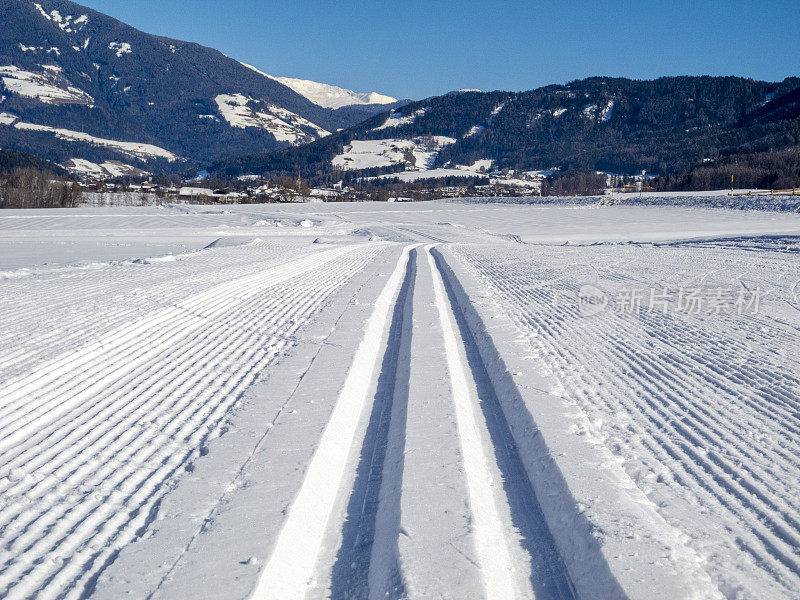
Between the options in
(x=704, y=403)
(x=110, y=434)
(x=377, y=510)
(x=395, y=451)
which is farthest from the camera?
(x=704, y=403)

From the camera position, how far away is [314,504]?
3.36 metres

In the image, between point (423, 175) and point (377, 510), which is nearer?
point (377, 510)

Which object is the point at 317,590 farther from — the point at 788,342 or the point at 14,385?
the point at 788,342

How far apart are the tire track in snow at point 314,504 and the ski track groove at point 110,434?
818 millimetres

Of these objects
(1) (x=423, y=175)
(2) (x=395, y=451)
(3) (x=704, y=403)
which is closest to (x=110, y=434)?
(2) (x=395, y=451)

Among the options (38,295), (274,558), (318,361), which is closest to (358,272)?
(38,295)

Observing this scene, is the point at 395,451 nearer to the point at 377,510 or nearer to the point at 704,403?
the point at 377,510

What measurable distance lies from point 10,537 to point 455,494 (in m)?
2.42

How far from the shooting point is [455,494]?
3.38 metres

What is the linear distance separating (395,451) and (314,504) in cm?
81

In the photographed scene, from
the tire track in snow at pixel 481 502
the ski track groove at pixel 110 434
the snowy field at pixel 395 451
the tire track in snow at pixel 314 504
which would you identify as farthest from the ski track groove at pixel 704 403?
the ski track groove at pixel 110 434

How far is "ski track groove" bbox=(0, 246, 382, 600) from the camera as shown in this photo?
9.42 ft

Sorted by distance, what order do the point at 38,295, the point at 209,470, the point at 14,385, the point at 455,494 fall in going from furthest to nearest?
1. the point at 38,295
2. the point at 14,385
3. the point at 209,470
4. the point at 455,494

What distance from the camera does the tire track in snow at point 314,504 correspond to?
271cm
